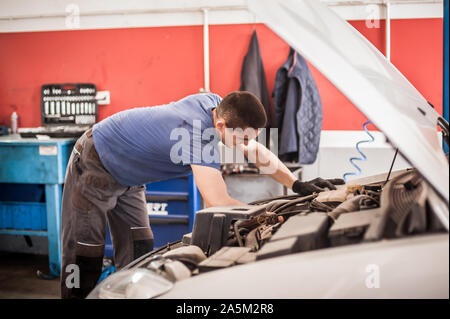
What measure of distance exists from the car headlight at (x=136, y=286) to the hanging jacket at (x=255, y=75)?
2960 mm

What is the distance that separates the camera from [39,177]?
337cm

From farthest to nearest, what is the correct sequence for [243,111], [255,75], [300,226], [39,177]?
[255,75], [39,177], [243,111], [300,226]

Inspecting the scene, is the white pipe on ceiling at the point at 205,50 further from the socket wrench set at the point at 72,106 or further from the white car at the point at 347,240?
the white car at the point at 347,240

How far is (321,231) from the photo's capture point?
1030 mm

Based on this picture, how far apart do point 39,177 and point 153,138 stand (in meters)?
1.81

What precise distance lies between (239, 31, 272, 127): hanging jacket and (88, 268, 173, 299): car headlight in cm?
296

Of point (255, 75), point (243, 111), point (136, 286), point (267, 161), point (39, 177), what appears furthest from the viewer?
point (255, 75)

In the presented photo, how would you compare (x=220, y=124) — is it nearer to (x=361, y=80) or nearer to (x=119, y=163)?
(x=119, y=163)

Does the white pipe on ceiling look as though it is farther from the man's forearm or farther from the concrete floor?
the concrete floor

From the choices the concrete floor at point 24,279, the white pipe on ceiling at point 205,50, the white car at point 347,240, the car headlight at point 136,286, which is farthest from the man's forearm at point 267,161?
the concrete floor at point 24,279

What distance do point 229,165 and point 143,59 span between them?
4.51ft

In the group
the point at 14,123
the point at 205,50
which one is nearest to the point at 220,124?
the point at 205,50
